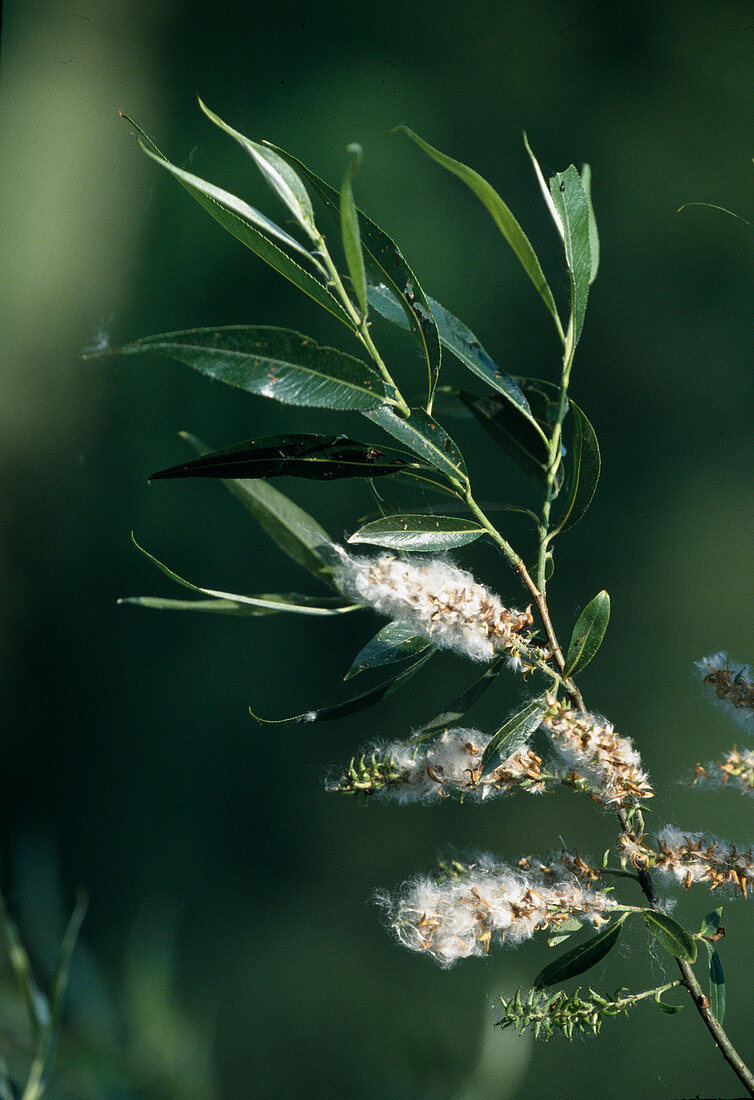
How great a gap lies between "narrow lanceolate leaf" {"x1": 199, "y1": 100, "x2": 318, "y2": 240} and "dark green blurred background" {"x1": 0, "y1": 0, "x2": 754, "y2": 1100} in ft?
1.25

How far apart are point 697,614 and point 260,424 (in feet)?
1.73

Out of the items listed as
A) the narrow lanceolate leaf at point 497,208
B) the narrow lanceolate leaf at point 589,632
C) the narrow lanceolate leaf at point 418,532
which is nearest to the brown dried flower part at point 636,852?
the narrow lanceolate leaf at point 589,632

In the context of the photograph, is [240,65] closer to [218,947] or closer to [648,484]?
[648,484]

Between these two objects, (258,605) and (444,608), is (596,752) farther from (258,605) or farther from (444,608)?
(258,605)

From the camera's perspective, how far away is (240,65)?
2.62 ft

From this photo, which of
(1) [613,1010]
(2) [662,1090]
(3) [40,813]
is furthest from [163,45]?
(2) [662,1090]

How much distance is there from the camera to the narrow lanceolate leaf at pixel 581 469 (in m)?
0.46

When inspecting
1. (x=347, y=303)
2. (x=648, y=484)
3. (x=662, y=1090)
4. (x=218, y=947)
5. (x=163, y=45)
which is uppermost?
(x=163, y=45)

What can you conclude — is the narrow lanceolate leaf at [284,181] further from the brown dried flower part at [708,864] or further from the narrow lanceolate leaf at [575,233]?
the brown dried flower part at [708,864]

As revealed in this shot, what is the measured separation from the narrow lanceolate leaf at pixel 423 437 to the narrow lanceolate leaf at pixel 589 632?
0.12 meters

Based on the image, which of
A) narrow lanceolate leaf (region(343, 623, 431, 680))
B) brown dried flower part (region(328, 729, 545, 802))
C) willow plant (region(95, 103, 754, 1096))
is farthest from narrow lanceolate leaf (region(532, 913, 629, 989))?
narrow lanceolate leaf (region(343, 623, 431, 680))

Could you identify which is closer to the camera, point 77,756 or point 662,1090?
point 662,1090

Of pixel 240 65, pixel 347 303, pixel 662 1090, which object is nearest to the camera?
pixel 347 303

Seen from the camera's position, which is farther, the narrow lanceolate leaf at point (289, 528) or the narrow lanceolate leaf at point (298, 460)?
the narrow lanceolate leaf at point (289, 528)
